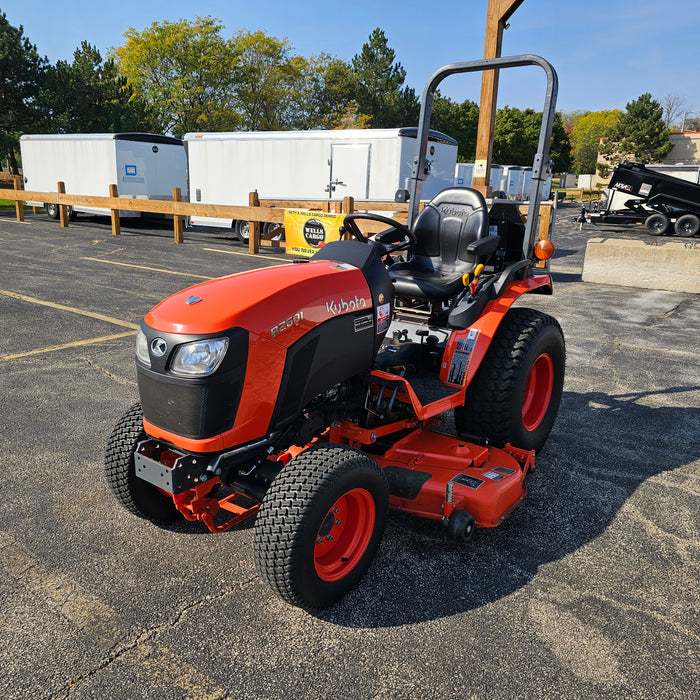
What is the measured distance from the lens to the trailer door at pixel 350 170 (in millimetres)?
13195

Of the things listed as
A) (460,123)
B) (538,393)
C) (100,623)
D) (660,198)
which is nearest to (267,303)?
(100,623)

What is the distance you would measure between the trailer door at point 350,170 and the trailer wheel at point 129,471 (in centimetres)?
1122

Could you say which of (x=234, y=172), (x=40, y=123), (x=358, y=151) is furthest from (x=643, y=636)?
(x=40, y=123)

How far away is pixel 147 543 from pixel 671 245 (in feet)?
32.7

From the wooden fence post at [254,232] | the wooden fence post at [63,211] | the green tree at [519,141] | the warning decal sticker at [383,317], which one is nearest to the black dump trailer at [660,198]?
the wooden fence post at [254,232]

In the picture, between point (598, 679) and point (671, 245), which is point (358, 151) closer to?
point (671, 245)

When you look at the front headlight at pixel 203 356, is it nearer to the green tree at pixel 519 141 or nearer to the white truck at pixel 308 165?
the white truck at pixel 308 165

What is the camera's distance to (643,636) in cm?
232

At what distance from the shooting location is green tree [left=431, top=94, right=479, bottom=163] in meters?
55.5

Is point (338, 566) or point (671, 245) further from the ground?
point (671, 245)

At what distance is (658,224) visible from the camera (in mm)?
19125

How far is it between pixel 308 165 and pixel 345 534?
499 inches

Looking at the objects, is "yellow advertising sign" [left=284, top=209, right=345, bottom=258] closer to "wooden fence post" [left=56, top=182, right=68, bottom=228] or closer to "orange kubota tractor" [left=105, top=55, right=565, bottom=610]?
"orange kubota tractor" [left=105, top=55, right=565, bottom=610]

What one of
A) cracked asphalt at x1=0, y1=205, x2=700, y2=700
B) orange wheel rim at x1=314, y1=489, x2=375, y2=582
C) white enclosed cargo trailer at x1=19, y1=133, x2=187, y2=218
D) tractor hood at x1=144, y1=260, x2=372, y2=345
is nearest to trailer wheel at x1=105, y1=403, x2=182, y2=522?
cracked asphalt at x1=0, y1=205, x2=700, y2=700
